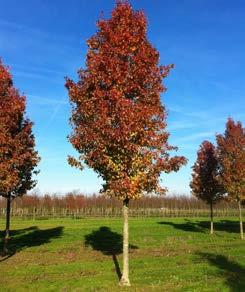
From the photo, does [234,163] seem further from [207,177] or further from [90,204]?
[90,204]

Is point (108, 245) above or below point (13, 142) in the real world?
below

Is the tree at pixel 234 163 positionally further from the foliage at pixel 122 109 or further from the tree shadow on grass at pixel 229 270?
the foliage at pixel 122 109

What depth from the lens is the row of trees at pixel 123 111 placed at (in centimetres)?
1747

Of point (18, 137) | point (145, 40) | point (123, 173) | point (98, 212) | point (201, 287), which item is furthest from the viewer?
point (98, 212)

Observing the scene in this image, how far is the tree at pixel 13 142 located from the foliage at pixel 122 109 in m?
6.01

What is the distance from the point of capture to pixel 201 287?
16.0 metres

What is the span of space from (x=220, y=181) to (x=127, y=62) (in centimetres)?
2203

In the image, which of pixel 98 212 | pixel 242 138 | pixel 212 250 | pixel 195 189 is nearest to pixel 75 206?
pixel 98 212

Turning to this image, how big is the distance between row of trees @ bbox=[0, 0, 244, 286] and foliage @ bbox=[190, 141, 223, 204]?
25.1m

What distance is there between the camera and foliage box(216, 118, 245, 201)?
36594mm

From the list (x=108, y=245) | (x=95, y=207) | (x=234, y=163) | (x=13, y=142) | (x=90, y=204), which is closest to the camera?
(x=13, y=142)

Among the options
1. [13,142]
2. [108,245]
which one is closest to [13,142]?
[13,142]

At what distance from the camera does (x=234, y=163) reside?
36844mm

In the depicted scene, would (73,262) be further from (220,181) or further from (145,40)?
(220,181)
